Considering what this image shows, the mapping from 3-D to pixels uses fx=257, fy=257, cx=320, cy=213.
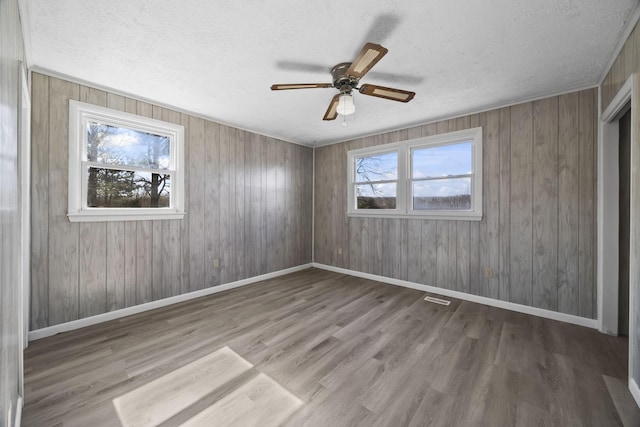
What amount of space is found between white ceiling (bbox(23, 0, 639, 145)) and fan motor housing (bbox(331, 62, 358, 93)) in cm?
7

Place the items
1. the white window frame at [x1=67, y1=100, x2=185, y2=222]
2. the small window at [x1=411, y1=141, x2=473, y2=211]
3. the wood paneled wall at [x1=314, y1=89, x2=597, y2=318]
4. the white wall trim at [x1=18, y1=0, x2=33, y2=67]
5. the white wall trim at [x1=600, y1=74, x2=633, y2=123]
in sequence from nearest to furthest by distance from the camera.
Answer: the white wall trim at [x1=18, y1=0, x2=33, y2=67]
the white wall trim at [x1=600, y1=74, x2=633, y2=123]
the white window frame at [x1=67, y1=100, x2=185, y2=222]
the wood paneled wall at [x1=314, y1=89, x2=597, y2=318]
the small window at [x1=411, y1=141, x2=473, y2=211]

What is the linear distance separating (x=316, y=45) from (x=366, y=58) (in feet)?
1.69

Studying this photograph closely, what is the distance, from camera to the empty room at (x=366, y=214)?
1632 millimetres

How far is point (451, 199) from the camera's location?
3.62m

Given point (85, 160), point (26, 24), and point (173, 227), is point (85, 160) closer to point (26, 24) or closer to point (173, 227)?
point (173, 227)

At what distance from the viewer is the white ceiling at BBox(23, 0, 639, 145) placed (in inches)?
65.4

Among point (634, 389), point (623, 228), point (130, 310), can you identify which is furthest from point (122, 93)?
point (623, 228)

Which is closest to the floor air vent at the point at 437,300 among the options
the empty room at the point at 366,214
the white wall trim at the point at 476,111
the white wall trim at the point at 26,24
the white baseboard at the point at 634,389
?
the empty room at the point at 366,214

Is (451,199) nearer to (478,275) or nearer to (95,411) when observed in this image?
(478,275)

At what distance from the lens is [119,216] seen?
2867 mm

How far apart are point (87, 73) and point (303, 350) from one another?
3.27 meters

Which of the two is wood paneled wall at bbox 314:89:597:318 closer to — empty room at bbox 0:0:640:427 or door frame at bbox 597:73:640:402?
empty room at bbox 0:0:640:427

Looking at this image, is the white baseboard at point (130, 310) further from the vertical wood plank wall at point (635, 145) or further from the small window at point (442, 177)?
the vertical wood plank wall at point (635, 145)

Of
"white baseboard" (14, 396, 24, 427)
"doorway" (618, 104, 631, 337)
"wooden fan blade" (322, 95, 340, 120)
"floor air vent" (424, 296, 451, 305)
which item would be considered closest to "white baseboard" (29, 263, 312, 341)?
"white baseboard" (14, 396, 24, 427)
